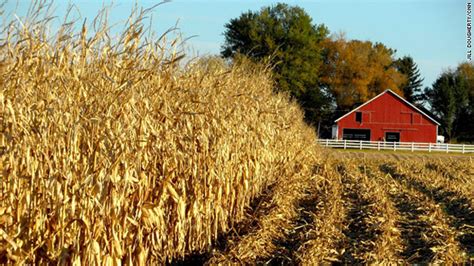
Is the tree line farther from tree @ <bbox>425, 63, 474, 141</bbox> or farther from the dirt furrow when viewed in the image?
the dirt furrow

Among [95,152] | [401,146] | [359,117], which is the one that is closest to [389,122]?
[359,117]

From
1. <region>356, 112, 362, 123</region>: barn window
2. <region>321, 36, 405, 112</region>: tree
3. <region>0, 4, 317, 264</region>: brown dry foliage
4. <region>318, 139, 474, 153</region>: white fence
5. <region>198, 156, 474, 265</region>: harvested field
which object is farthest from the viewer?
<region>321, 36, 405, 112</region>: tree

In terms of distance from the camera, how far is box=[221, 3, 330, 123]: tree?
53.2 m

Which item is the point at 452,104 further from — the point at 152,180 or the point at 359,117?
the point at 152,180

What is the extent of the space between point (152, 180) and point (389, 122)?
4709 cm

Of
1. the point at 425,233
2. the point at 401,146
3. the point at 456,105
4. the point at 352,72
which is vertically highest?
the point at 352,72

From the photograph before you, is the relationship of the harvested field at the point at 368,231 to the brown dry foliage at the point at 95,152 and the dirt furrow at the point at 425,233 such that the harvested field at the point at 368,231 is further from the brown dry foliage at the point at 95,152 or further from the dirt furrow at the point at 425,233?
the brown dry foliage at the point at 95,152

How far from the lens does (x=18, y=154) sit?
13.4ft

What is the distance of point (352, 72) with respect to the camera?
205 ft

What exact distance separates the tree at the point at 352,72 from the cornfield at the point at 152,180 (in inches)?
2086

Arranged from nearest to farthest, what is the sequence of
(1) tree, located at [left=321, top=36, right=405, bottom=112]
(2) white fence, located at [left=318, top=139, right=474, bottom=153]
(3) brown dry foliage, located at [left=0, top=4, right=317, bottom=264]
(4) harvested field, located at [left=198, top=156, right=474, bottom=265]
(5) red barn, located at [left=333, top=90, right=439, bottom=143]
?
(3) brown dry foliage, located at [left=0, top=4, right=317, bottom=264], (4) harvested field, located at [left=198, top=156, right=474, bottom=265], (2) white fence, located at [left=318, top=139, right=474, bottom=153], (5) red barn, located at [left=333, top=90, right=439, bottom=143], (1) tree, located at [left=321, top=36, right=405, bottom=112]

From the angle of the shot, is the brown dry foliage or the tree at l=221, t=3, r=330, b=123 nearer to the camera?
the brown dry foliage

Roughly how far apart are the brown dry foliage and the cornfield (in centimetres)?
1

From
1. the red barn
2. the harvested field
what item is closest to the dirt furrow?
the harvested field
